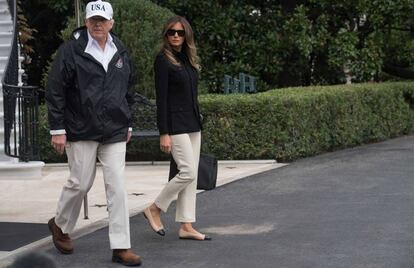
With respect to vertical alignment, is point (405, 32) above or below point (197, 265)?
above

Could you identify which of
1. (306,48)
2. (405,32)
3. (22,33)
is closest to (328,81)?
(405,32)

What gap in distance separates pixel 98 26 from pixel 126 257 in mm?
1732

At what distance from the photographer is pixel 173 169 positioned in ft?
22.7

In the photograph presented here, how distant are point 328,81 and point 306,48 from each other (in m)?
3.57

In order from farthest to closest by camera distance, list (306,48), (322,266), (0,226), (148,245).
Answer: (306,48), (0,226), (148,245), (322,266)

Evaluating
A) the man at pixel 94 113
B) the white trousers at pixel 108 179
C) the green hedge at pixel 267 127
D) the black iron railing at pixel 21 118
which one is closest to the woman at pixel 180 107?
the man at pixel 94 113

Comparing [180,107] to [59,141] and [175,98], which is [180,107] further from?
[59,141]

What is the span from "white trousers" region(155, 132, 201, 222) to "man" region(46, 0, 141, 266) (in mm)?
637

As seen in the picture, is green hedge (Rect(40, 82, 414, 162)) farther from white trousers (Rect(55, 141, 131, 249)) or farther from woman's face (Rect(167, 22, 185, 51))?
white trousers (Rect(55, 141, 131, 249))

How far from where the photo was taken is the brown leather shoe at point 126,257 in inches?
233

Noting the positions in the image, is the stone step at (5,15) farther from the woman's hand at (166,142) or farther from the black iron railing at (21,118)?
the woman's hand at (166,142)

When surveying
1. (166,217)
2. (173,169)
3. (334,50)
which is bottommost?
(166,217)

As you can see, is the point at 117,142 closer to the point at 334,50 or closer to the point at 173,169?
the point at 173,169

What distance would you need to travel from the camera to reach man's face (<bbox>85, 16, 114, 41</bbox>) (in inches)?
236
